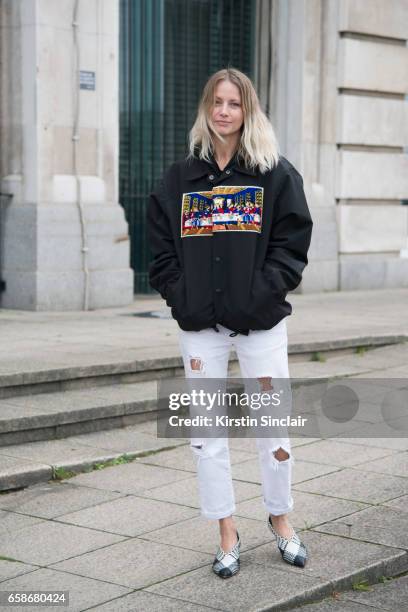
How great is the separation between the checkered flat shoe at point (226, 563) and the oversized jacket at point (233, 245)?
926 mm

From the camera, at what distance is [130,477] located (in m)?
6.18

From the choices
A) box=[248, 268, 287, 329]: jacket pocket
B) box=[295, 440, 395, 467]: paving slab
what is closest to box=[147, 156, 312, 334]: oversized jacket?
box=[248, 268, 287, 329]: jacket pocket

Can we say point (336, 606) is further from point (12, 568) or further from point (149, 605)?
point (12, 568)

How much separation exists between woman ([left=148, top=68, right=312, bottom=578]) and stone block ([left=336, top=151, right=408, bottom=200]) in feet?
34.3

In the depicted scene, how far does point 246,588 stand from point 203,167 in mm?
1731

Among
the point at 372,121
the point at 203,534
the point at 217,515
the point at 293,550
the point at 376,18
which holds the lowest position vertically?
the point at 203,534

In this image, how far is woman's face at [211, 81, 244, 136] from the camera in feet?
15.0

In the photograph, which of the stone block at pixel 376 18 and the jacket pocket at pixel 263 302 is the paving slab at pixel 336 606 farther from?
the stone block at pixel 376 18

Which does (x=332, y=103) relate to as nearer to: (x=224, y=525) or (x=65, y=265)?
(x=65, y=265)

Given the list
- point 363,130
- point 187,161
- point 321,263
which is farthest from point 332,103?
point 187,161

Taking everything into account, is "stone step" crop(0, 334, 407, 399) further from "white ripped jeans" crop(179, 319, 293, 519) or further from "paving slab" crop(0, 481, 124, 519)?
"white ripped jeans" crop(179, 319, 293, 519)

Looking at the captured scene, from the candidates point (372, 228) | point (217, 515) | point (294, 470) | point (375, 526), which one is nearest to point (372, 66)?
point (372, 228)

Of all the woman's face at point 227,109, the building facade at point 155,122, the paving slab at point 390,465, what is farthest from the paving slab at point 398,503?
the building facade at point 155,122

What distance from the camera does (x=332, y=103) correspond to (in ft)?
48.3
